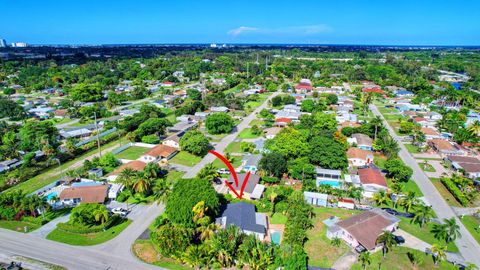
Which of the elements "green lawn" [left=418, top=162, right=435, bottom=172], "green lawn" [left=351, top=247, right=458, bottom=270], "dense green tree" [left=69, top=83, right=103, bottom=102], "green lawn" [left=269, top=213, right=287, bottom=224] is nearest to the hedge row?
"green lawn" [left=418, top=162, right=435, bottom=172]

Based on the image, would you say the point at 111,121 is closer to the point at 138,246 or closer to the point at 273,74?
the point at 138,246

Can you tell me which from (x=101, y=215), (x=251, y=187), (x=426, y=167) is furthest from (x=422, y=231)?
(x=101, y=215)

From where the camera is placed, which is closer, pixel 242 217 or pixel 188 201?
pixel 188 201

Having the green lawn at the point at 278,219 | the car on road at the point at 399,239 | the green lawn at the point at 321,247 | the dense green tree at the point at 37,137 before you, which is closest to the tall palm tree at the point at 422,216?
the car on road at the point at 399,239

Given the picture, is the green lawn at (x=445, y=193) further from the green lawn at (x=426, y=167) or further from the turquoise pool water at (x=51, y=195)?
the turquoise pool water at (x=51, y=195)

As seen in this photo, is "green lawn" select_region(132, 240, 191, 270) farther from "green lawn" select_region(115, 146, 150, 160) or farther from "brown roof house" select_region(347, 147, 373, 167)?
"brown roof house" select_region(347, 147, 373, 167)

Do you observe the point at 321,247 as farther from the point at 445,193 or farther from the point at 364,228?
the point at 445,193
